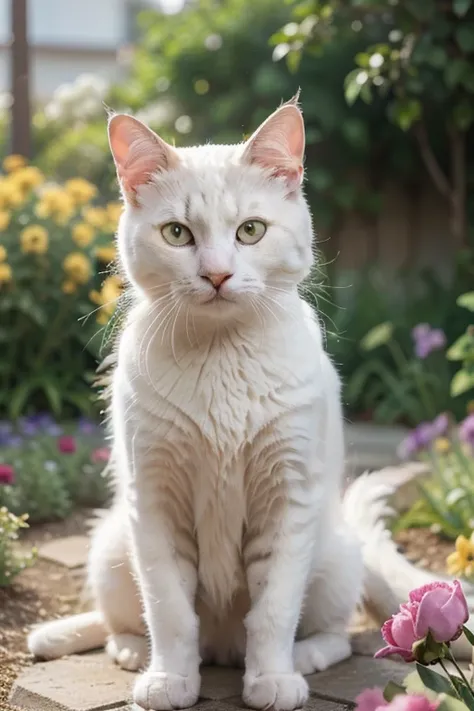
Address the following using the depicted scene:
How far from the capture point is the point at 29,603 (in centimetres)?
303

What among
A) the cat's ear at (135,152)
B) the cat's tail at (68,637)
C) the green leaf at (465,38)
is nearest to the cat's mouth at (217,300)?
the cat's ear at (135,152)

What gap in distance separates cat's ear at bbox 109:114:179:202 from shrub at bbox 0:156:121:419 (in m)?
3.13

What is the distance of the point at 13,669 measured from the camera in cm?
247

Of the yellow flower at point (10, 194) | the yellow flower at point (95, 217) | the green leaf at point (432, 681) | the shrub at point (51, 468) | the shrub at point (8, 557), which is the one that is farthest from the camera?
the yellow flower at point (95, 217)

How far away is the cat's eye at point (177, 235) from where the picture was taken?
81.3 inches

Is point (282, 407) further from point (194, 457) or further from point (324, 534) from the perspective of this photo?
point (324, 534)

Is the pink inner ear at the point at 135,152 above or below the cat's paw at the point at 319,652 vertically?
above

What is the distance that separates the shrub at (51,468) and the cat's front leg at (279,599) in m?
1.49

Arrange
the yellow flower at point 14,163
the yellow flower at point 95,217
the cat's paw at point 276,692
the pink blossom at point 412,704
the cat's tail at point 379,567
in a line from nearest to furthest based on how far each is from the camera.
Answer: the pink blossom at point 412,704 < the cat's paw at point 276,692 < the cat's tail at point 379,567 < the yellow flower at point 14,163 < the yellow flower at point 95,217

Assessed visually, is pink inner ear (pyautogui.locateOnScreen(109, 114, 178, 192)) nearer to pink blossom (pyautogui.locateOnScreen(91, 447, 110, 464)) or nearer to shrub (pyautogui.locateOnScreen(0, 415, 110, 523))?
shrub (pyautogui.locateOnScreen(0, 415, 110, 523))

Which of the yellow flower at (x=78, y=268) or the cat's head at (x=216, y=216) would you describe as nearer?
the cat's head at (x=216, y=216)

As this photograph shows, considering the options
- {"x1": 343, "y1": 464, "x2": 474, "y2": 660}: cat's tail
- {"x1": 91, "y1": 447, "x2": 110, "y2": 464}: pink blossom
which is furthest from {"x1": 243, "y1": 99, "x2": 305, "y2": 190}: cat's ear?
{"x1": 91, "y1": 447, "x2": 110, "y2": 464}: pink blossom

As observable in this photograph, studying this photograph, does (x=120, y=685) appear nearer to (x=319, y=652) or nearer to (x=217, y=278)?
(x=319, y=652)

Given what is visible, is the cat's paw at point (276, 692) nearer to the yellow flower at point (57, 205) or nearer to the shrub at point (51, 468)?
the shrub at point (51, 468)
